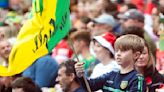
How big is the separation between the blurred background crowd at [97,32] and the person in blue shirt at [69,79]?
0.06m

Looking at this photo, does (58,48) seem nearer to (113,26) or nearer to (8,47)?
(113,26)

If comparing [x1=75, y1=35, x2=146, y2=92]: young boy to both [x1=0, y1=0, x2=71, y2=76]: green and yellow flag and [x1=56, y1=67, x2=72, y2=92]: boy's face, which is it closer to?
[x1=0, y1=0, x2=71, y2=76]: green and yellow flag

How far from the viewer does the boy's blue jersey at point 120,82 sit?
25.7 feet

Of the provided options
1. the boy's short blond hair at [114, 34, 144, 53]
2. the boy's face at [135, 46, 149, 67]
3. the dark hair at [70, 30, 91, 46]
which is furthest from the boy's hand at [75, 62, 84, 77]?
the dark hair at [70, 30, 91, 46]

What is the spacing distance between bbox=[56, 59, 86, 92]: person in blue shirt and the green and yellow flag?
736 mm

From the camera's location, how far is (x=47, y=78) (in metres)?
10.3

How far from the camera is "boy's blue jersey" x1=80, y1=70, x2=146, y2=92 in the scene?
7828 mm

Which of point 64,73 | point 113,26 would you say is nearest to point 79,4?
point 113,26

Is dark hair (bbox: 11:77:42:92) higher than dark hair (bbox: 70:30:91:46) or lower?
higher

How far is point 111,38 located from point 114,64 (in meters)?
0.39

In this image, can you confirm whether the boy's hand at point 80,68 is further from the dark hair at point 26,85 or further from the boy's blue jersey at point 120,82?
the dark hair at point 26,85


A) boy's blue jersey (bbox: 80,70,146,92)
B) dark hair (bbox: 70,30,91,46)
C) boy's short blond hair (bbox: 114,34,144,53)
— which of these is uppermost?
boy's short blond hair (bbox: 114,34,144,53)

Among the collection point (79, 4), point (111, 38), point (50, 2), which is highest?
point (50, 2)

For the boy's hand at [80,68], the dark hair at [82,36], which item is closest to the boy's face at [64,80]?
the boy's hand at [80,68]
